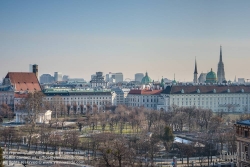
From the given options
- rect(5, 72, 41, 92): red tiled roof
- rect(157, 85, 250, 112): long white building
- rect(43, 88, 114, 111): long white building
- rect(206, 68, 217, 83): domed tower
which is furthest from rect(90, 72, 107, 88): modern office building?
rect(157, 85, 250, 112): long white building

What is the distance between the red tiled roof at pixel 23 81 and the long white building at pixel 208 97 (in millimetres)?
31272

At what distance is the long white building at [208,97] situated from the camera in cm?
10394

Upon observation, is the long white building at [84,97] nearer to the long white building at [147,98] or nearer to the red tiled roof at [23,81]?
the red tiled roof at [23,81]

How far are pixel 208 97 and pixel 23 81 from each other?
44.3m

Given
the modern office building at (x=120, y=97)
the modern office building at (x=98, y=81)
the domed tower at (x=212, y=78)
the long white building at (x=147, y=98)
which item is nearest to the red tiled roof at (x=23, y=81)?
the modern office building at (x=120, y=97)

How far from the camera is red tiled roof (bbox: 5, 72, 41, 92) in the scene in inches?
4381

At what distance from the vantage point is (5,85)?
368ft

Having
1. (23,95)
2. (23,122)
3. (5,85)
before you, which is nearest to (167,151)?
(23,122)

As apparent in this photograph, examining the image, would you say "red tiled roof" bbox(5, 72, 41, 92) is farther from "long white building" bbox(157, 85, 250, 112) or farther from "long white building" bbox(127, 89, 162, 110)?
"long white building" bbox(157, 85, 250, 112)

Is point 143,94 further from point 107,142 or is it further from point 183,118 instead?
point 107,142

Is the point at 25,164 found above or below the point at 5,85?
below

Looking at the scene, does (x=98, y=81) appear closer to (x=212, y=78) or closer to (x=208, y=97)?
(x=212, y=78)

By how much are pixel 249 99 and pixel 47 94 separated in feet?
155

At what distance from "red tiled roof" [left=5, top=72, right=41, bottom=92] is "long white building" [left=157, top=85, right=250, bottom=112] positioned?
3127 cm
